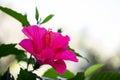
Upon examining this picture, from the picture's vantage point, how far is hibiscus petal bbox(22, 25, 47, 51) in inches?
49.5

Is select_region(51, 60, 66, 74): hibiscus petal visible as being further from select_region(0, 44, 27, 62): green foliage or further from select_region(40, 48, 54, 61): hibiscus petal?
select_region(0, 44, 27, 62): green foliage

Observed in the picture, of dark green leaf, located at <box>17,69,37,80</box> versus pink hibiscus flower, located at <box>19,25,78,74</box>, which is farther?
pink hibiscus flower, located at <box>19,25,78,74</box>

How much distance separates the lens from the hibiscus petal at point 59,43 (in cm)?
130

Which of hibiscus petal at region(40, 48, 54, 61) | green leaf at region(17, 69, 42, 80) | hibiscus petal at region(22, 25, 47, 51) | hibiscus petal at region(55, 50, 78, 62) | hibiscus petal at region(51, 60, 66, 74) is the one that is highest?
hibiscus petal at region(22, 25, 47, 51)

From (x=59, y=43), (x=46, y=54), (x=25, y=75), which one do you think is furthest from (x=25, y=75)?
(x=59, y=43)

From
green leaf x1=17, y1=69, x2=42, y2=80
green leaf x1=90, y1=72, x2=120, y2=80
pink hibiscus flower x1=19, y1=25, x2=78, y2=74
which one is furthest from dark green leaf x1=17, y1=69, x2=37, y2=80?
green leaf x1=90, y1=72, x2=120, y2=80

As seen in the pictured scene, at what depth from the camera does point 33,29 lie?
129 centimetres

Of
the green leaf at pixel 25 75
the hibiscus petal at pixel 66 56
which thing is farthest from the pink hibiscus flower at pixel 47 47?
the green leaf at pixel 25 75

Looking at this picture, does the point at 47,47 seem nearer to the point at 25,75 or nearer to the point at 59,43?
the point at 59,43

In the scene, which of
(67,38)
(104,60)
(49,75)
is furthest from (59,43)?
(104,60)

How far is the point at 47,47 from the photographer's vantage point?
4.17ft

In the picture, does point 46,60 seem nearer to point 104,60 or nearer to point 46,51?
point 46,51

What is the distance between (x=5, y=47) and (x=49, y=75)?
1.00 feet

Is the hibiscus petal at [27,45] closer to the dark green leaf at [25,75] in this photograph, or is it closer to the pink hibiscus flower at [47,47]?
the pink hibiscus flower at [47,47]
